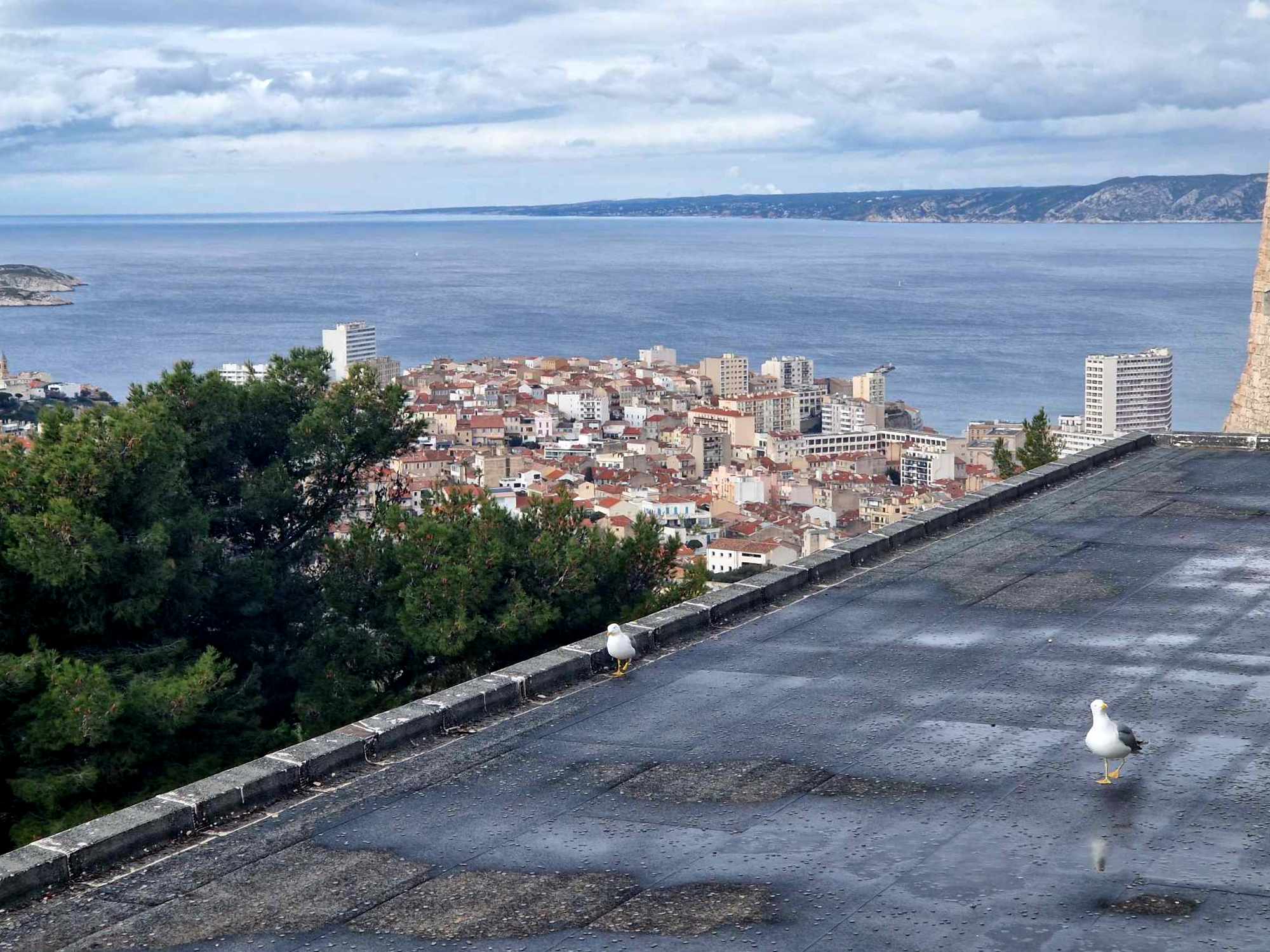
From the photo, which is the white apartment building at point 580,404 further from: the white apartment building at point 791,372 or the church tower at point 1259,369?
the church tower at point 1259,369

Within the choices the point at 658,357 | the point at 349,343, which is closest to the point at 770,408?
the point at 658,357

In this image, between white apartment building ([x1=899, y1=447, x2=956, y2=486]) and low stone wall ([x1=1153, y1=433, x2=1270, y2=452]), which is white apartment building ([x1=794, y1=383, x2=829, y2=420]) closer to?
white apartment building ([x1=899, y1=447, x2=956, y2=486])

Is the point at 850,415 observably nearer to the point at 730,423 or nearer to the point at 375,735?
the point at 730,423

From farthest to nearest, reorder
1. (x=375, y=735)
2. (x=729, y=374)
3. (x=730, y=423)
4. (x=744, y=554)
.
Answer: (x=729, y=374)
(x=730, y=423)
(x=744, y=554)
(x=375, y=735)

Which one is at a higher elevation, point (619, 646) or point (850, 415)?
point (619, 646)

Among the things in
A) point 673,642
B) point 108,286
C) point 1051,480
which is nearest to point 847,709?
point 673,642

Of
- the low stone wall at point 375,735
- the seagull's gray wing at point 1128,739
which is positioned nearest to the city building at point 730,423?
the low stone wall at point 375,735
